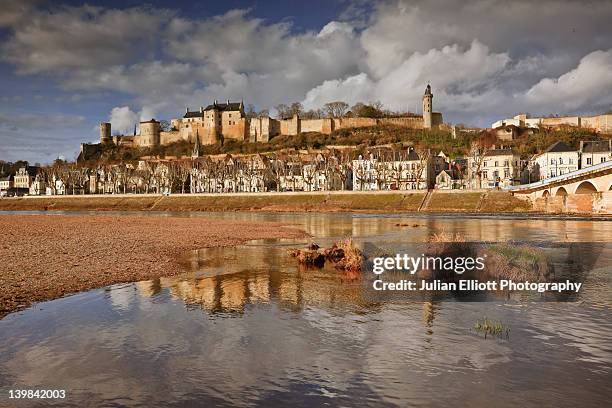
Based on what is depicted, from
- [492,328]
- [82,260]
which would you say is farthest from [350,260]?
[82,260]

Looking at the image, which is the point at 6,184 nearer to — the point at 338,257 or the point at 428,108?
the point at 428,108

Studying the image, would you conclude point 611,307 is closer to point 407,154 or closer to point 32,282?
point 32,282

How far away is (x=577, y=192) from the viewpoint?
5809 cm

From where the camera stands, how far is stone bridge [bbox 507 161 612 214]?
53.7m

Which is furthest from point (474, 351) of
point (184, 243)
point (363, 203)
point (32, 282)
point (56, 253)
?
point (363, 203)

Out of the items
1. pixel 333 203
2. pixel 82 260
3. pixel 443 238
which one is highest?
pixel 333 203

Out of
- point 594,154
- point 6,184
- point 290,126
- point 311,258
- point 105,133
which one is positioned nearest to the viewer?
point 311,258

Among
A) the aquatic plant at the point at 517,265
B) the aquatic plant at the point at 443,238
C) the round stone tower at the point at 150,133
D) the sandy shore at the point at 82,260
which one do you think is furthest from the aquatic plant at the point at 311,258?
the round stone tower at the point at 150,133

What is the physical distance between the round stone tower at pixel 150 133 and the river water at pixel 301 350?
534 feet

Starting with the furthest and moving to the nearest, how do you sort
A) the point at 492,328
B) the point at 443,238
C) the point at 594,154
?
the point at 594,154 → the point at 443,238 → the point at 492,328

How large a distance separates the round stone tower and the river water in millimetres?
162811

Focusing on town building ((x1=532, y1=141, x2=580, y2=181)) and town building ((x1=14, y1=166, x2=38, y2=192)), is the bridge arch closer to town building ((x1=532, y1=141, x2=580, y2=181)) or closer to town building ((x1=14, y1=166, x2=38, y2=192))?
town building ((x1=532, y1=141, x2=580, y2=181))

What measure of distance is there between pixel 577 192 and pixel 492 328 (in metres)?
55.5

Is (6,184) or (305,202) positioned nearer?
(305,202)
